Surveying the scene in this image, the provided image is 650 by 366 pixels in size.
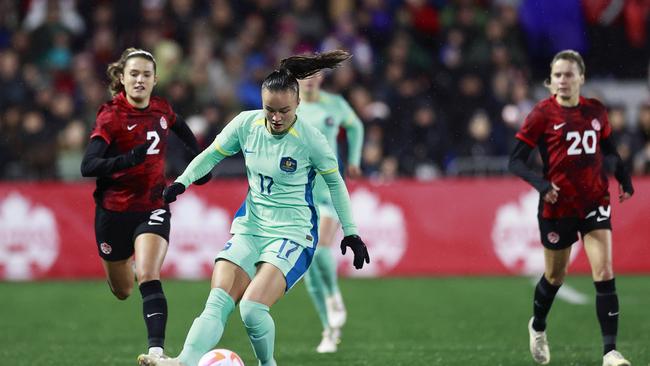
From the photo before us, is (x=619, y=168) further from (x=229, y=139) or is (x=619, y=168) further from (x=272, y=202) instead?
(x=229, y=139)

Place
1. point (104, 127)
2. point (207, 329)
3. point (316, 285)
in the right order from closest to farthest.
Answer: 1. point (207, 329)
2. point (104, 127)
3. point (316, 285)

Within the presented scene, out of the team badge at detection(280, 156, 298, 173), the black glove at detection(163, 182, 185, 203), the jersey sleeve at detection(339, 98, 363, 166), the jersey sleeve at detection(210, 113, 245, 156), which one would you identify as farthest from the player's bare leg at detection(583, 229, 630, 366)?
the black glove at detection(163, 182, 185, 203)

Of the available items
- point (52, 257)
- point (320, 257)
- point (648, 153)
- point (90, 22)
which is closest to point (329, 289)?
point (320, 257)

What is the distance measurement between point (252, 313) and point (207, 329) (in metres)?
0.30

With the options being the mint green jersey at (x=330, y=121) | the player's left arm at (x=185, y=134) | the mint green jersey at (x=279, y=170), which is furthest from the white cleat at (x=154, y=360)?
the mint green jersey at (x=330, y=121)

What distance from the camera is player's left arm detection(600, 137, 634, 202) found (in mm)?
8902

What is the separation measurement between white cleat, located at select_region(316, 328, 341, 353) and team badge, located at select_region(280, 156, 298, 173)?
293 cm

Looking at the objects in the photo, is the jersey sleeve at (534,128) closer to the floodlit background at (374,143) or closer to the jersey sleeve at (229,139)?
the jersey sleeve at (229,139)

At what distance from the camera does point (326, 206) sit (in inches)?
427

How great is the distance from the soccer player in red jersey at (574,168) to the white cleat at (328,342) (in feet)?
7.36

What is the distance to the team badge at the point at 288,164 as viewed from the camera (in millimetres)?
7469

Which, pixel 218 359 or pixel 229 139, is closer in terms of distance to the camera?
pixel 218 359

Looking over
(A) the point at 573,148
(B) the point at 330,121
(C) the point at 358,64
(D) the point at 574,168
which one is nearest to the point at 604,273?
(D) the point at 574,168

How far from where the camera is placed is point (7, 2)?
20250 millimetres
